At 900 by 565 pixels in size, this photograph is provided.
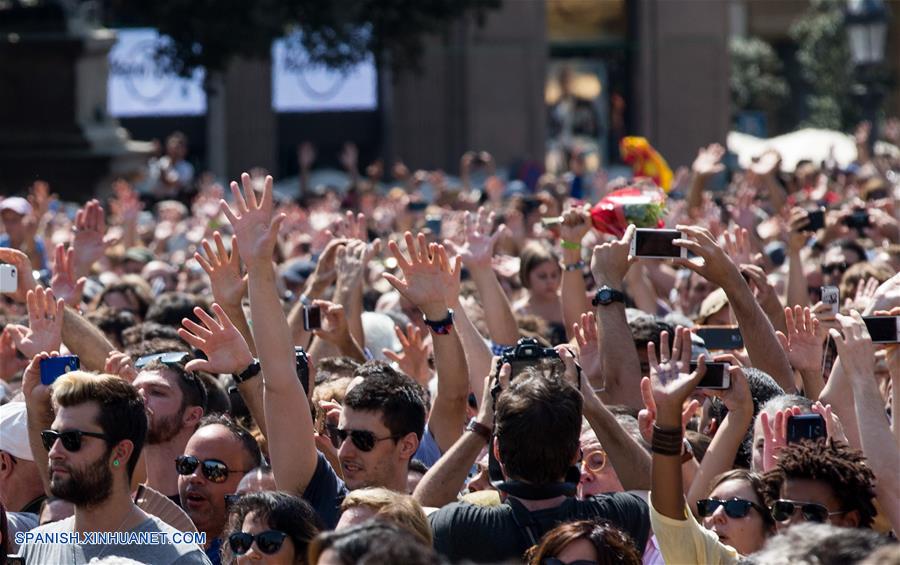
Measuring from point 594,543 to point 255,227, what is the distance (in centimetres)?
188

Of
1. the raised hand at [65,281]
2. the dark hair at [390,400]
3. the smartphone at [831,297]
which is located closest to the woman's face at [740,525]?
the dark hair at [390,400]

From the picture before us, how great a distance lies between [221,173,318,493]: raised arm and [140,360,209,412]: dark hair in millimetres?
863

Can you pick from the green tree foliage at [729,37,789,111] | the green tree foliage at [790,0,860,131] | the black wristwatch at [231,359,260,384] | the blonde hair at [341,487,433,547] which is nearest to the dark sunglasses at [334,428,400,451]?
the black wristwatch at [231,359,260,384]

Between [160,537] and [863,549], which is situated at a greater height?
[863,549]

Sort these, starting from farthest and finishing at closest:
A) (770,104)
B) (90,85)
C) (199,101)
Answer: (770,104) → (199,101) → (90,85)

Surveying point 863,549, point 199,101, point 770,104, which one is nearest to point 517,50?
point 199,101

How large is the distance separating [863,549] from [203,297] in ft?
24.7

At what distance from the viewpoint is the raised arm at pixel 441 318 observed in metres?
6.56

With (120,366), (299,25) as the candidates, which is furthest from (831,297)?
(299,25)

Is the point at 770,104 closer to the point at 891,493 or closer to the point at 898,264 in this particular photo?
the point at 898,264

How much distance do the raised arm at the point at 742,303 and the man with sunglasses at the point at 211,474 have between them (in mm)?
1728

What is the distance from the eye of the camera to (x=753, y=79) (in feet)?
178

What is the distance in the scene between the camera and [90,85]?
19109 millimetres

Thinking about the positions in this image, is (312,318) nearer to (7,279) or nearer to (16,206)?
(7,279)
